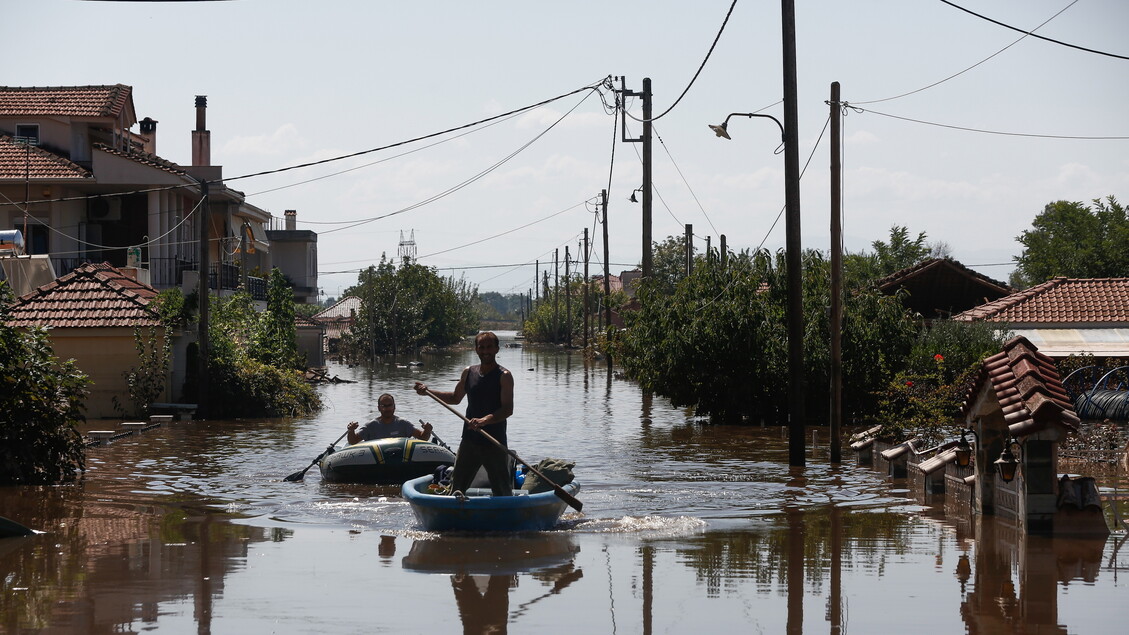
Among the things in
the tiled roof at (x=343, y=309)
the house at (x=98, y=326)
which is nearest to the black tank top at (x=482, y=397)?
the house at (x=98, y=326)

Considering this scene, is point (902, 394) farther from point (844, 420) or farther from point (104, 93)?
point (104, 93)

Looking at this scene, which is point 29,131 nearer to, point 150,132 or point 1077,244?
point 150,132

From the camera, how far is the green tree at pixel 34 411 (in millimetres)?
16750

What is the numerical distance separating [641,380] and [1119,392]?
34.6 ft

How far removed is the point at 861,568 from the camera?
11797mm

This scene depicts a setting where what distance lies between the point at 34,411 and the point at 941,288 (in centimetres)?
3199

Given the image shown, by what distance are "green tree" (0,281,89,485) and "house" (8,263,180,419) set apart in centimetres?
1182

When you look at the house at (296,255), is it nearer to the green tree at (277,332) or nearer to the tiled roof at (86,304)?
the green tree at (277,332)

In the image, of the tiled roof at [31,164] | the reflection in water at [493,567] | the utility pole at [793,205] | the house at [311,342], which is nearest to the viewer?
the reflection in water at [493,567]

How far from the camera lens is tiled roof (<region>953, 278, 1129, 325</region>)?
3406cm

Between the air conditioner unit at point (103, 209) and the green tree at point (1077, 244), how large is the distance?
40.8m

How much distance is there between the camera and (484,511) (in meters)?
13.6

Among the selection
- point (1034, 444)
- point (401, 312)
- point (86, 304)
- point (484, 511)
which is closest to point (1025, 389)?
point (1034, 444)

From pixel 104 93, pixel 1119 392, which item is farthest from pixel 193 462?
pixel 104 93
